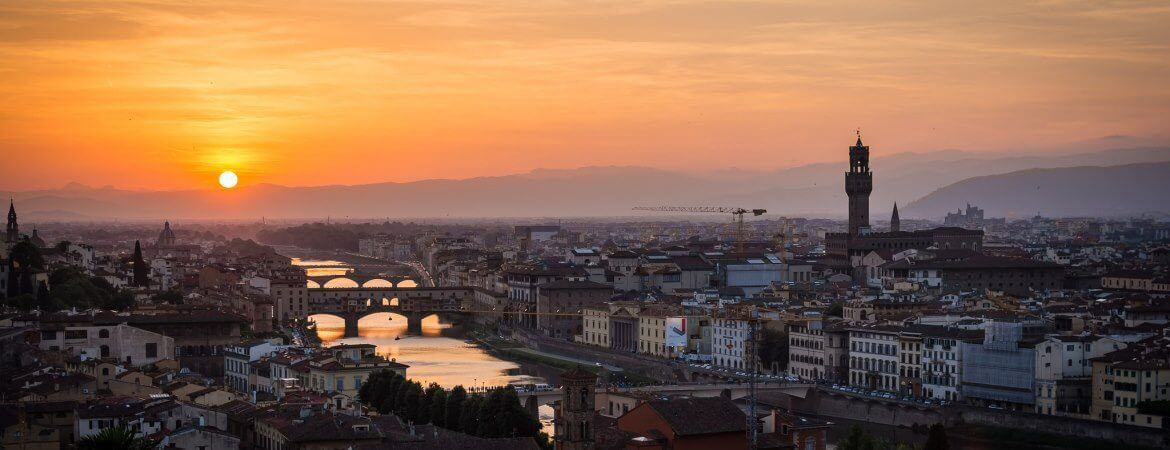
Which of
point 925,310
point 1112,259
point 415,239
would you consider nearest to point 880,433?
point 925,310

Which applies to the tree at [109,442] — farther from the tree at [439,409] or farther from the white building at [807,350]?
the white building at [807,350]

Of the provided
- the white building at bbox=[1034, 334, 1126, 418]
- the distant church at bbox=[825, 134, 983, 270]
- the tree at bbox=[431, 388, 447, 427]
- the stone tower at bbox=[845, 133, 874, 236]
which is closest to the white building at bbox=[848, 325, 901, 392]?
the white building at bbox=[1034, 334, 1126, 418]

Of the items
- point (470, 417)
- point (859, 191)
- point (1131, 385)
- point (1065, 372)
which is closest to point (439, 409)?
point (470, 417)

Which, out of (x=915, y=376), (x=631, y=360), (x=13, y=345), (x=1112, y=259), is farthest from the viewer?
(x=1112, y=259)

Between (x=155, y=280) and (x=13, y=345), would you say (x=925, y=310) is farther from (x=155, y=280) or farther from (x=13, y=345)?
(x=155, y=280)

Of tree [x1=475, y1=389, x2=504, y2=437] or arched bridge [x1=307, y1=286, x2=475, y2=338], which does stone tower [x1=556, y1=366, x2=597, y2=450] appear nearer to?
tree [x1=475, y1=389, x2=504, y2=437]
